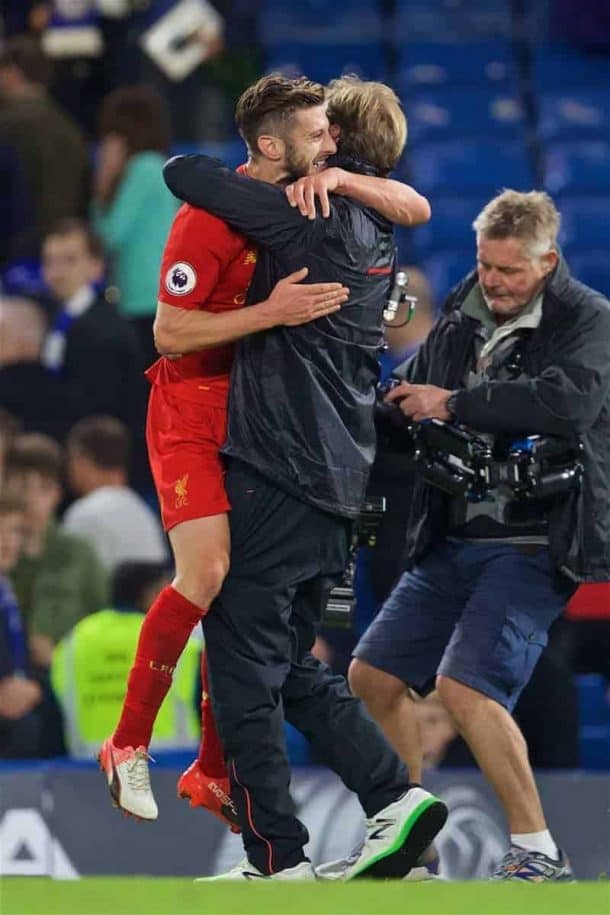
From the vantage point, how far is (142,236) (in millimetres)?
9648

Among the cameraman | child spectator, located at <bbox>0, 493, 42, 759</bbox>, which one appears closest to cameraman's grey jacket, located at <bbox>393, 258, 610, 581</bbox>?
the cameraman

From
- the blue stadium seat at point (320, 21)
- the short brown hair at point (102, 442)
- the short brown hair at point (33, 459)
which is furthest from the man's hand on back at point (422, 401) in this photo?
the blue stadium seat at point (320, 21)

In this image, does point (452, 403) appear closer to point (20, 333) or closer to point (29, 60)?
point (20, 333)

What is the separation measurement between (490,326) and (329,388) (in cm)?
79

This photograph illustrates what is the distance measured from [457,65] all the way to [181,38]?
219 cm

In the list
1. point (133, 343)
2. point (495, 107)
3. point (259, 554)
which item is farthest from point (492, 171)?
point (259, 554)

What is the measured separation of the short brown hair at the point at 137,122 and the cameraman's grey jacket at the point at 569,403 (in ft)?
14.1

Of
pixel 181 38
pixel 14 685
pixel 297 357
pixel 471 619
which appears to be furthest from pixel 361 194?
pixel 181 38

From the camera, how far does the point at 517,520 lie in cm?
564

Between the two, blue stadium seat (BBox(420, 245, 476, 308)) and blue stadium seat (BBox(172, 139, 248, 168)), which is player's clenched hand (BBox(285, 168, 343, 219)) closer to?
blue stadium seat (BBox(420, 245, 476, 308))

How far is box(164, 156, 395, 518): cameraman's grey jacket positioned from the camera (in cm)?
504

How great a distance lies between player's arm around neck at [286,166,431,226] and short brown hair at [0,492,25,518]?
Result: 3647 millimetres

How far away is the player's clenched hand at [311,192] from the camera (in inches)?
197

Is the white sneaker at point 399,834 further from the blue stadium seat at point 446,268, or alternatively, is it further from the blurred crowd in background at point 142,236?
the blue stadium seat at point 446,268
